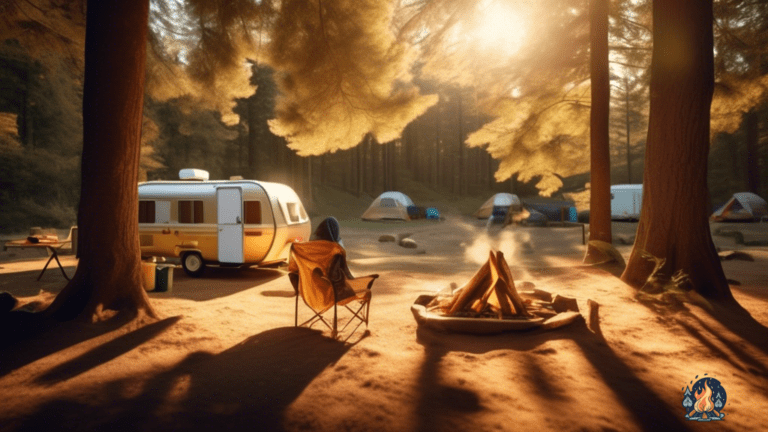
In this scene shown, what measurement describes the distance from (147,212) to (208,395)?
7885 millimetres

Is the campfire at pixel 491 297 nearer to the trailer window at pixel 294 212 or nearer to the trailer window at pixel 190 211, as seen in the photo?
the trailer window at pixel 294 212

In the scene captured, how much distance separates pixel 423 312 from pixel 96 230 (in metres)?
3.72

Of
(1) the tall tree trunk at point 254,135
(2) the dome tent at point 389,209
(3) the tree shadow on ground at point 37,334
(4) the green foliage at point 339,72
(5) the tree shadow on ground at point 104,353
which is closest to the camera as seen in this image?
(5) the tree shadow on ground at point 104,353

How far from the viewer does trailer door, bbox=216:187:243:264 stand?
9.25 m

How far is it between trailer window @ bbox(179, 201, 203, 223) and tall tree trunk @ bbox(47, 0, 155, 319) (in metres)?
4.49

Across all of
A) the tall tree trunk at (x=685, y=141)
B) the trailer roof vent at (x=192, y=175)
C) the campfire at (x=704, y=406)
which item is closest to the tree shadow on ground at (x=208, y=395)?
the campfire at (x=704, y=406)

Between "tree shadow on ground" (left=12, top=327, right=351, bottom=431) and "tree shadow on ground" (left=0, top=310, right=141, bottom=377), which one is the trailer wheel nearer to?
"tree shadow on ground" (left=0, top=310, right=141, bottom=377)

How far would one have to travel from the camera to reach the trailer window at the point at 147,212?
388 inches

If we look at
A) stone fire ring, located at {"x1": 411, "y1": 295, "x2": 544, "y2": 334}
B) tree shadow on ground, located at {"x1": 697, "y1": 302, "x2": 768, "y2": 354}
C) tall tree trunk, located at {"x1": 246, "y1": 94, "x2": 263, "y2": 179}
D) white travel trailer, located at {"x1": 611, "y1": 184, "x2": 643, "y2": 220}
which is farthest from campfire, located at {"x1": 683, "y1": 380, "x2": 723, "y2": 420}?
tall tree trunk, located at {"x1": 246, "y1": 94, "x2": 263, "y2": 179}

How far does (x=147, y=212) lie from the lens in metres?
9.88

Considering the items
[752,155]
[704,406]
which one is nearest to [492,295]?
[704,406]

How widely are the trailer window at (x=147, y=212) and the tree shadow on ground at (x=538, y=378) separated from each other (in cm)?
746

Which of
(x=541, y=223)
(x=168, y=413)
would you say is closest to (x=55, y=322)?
(x=168, y=413)

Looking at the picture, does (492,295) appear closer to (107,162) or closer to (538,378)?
(538,378)
